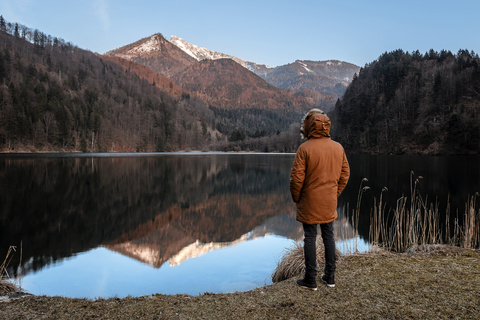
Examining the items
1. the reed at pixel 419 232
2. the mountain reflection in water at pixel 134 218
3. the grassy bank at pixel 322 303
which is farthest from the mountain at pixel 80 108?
the reed at pixel 419 232

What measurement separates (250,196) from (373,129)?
328 feet

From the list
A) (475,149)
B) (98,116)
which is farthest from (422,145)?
(98,116)

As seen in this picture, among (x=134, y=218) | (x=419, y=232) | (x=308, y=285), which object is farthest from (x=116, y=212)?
(x=419, y=232)

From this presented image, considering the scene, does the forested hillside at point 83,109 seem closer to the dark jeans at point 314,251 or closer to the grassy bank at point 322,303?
the grassy bank at point 322,303

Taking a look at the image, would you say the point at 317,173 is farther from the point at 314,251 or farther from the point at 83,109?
the point at 83,109

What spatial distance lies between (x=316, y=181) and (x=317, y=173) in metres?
0.13

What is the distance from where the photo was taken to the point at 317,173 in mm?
4105

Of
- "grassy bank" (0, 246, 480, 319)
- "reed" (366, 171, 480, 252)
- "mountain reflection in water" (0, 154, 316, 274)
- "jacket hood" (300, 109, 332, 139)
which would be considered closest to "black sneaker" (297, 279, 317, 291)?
"grassy bank" (0, 246, 480, 319)

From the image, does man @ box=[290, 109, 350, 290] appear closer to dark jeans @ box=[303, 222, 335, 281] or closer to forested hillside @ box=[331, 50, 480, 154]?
dark jeans @ box=[303, 222, 335, 281]

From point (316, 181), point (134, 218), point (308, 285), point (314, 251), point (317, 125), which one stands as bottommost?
point (134, 218)

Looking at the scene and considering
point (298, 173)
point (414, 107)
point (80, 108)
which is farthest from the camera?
point (80, 108)

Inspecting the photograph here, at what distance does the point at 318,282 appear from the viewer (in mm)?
4590

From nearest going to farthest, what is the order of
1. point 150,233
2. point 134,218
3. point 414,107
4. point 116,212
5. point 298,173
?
point 298,173, point 150,233, point 134,218, point 116,212, point 414,107

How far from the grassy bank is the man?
0.52 metres
